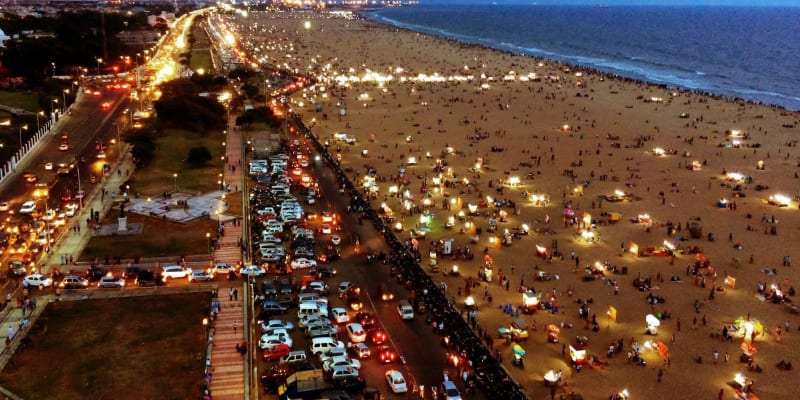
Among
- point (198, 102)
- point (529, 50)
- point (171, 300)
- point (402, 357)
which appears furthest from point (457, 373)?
point (529, 50)

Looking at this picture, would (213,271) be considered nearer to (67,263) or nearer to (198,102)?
(67,263)

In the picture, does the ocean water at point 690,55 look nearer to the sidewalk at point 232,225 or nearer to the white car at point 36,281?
the sidewalk at point 232,225

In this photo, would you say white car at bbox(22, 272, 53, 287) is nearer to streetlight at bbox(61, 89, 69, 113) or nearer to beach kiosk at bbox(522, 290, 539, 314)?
beach kiosk at bbox(522, 290, 539, 314)

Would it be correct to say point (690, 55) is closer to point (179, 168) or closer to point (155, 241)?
point (179, 168)

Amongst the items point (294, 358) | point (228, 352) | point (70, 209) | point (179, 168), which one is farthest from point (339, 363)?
point (179, 168)

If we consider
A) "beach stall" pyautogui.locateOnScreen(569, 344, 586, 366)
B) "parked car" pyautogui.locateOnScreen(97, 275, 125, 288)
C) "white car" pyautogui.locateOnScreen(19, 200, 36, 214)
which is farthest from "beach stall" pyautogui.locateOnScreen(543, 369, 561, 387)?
"white car" pyautogui.locateOnScreen(19, 200, 36, 214)

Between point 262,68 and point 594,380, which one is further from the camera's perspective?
point 262,68

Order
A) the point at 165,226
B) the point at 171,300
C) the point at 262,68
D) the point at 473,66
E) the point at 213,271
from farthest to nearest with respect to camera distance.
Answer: the point at 473,66 → the point at 262,68 → the point at 165,226 → the point at 213,271 → the point at 171,300
